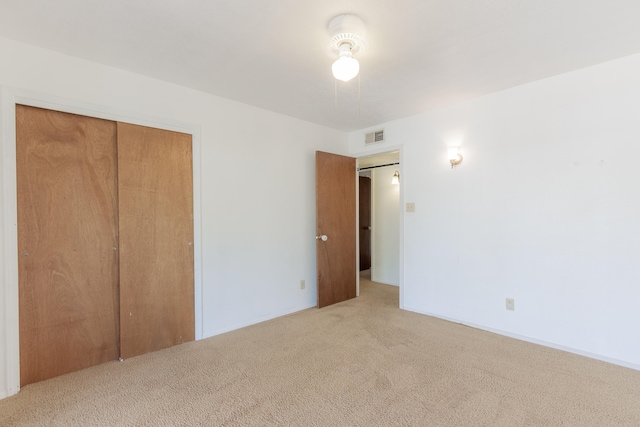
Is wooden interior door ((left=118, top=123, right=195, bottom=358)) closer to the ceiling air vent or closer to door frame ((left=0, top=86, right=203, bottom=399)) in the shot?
door frame ((left=0, top=86, right=203, bottom=399))

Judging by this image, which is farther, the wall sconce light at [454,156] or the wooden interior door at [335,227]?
the wooden interior door at [335,227]

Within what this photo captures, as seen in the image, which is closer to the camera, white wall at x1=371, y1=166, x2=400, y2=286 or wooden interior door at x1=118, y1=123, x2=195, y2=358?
wooden interior door at x1=118, y1=123, x2=195, y2=358

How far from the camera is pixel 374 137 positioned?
13.3 ft

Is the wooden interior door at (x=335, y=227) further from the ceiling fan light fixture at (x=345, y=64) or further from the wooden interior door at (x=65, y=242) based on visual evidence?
the wooden interior door at (x=65, y=242)

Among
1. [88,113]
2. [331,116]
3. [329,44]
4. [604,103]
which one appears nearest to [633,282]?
[604,103]

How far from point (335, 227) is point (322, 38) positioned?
2.45 metres

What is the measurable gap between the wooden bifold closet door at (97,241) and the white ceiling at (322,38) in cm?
63

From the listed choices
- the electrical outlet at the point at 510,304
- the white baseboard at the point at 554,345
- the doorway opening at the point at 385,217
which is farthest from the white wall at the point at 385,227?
the electrical outlet at the point at 510,304

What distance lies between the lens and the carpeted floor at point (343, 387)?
1.79 meters

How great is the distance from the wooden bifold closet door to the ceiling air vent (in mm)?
2327

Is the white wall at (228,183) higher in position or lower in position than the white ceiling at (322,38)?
lower

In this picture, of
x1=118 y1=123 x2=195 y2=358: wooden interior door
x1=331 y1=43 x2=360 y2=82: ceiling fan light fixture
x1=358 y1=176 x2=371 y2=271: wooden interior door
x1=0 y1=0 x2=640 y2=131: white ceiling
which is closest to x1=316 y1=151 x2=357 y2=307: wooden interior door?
x1=0 y1=0 x2=640 y2=131: white ceiling

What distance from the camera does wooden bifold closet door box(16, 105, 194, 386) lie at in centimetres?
216

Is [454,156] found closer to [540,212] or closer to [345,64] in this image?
[540,212]
